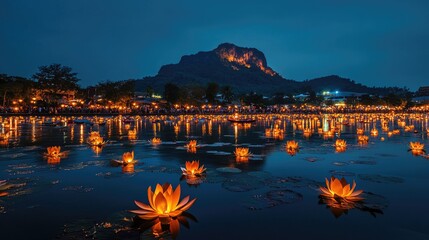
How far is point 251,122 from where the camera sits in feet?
152

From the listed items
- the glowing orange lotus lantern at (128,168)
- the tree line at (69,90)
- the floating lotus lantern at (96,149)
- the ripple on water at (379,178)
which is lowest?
the ripple on water at (379,178)

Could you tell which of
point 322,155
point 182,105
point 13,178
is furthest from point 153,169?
point 182,105

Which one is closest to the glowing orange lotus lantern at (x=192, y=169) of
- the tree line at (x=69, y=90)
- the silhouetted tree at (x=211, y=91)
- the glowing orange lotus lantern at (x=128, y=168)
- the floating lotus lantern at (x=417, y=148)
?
the glowing orange lotus lantern at (x=128, y=168)

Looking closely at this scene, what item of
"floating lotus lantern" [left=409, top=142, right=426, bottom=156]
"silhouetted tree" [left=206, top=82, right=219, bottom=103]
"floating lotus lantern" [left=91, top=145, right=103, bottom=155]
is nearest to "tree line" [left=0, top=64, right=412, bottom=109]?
"silhouetted tree" [left=206, top=82, right=219, bottom=103]

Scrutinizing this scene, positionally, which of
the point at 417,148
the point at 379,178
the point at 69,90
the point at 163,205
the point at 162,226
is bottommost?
the point at 162,226

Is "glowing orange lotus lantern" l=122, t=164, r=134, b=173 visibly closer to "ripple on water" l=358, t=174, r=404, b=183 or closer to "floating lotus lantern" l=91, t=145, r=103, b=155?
"floating lotus lantern" l=91, t=145, r=103, b=155

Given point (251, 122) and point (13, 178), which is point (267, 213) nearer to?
point (13, 178)

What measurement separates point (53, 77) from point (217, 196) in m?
85.5

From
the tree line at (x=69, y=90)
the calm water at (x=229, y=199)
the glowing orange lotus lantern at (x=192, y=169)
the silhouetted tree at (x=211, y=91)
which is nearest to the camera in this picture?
the calm water at (x=229, y=199)

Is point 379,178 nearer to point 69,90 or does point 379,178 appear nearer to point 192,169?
point 192,169

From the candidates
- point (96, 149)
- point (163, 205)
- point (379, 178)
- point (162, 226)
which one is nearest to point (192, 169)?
point (163, 205)

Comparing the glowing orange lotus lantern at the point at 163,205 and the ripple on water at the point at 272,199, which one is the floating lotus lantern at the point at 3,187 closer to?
the glowing orange lotus lantern at the point at 163,205

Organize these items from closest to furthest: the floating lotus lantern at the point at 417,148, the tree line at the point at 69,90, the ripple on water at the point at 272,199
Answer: the ripple on water at the point at 272,199, the floating lotus lantern at the point at 417,148, the tree line at the point at 69,90

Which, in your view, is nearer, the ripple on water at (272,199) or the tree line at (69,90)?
the ripple on water at (272,199)
